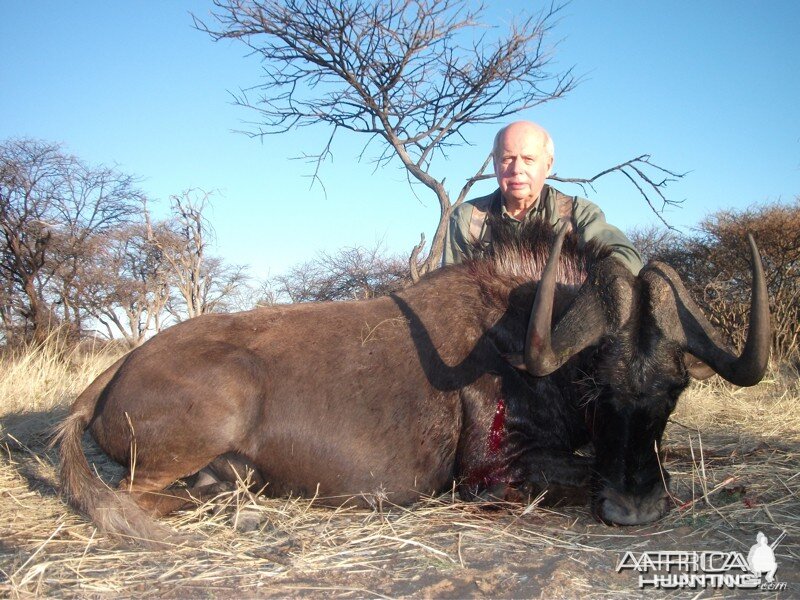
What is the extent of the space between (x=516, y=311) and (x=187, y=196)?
12378 mm

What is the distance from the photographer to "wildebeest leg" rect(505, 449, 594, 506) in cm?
337

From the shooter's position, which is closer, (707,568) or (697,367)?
(707,568)

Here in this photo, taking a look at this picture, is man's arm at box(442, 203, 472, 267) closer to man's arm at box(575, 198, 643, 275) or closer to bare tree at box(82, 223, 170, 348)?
man's arm at box(575, 198, 643, 275)

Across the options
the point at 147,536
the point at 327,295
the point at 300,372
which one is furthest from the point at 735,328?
the point at 327,295

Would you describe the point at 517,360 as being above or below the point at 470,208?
below

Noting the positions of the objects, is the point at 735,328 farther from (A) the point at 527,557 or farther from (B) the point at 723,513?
(A) the point at 527,557

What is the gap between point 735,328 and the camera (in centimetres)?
1002

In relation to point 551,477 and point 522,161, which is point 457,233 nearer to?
point 522,161

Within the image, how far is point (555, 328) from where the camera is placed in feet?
10.8

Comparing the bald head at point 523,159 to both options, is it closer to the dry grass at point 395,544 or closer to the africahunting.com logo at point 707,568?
the dry grass at point 395,544

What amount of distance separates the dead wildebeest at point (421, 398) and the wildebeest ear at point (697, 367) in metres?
0.01

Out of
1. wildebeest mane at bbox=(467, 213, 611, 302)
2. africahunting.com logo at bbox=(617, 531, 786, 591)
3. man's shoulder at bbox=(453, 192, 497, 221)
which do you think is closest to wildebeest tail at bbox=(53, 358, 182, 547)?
africahunting.com logo at bbox=(617, 531, 786, 591)

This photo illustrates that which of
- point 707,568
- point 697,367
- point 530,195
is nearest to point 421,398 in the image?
point 697,367

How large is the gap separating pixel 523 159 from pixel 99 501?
3714mm
